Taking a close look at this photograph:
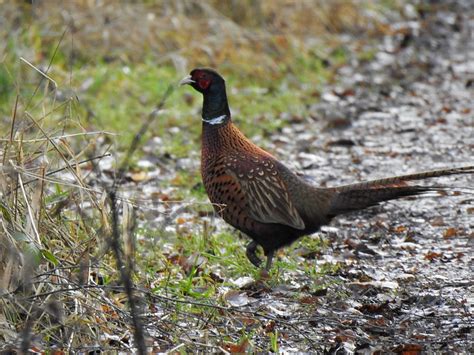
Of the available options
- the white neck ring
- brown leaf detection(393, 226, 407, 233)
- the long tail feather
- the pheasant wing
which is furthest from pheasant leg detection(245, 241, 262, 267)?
brown leaf detection(393, 226, 407, 233)

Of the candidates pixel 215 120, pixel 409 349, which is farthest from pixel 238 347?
pixel 215 120

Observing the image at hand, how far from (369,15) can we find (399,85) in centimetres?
241

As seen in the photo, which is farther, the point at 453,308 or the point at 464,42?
the point at 464,42

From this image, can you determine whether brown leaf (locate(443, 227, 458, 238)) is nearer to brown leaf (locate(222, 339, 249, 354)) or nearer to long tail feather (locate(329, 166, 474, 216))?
long tail feather (locate(329, 166, 474, 216))

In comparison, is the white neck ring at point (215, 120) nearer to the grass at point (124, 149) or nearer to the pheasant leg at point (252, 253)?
the grass at point (124, 149)

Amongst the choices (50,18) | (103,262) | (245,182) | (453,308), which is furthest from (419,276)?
(50,18)

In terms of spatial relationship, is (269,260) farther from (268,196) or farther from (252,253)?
(268,196)

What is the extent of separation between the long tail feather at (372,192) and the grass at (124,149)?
434 millimetres

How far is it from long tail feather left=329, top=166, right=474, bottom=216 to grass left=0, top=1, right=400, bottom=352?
434 millimetres

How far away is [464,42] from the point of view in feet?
38.4

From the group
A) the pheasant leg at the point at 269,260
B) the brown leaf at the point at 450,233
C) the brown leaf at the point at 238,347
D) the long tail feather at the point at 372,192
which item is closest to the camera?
the brown leaf at the point at 238,347

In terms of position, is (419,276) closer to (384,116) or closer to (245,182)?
(245,182)

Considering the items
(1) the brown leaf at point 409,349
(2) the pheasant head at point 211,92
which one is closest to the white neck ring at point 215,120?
(2) the pheasant head at point 211,92

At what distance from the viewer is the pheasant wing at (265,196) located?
17.2 feet
